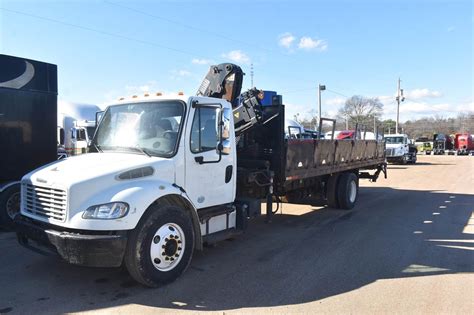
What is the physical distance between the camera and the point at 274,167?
705 cm

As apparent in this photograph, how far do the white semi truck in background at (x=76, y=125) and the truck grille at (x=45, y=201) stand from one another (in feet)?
35.8

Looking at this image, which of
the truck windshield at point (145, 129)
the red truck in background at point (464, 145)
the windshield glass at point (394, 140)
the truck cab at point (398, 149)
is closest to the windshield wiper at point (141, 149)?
the truck windshield at point (145, 129)

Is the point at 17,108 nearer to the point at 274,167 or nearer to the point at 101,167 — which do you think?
the point at 101,167

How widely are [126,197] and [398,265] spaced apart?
12.7 ft

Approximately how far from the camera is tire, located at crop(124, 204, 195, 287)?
4340 mm

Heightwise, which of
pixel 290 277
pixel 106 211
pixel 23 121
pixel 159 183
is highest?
pixel 23 121

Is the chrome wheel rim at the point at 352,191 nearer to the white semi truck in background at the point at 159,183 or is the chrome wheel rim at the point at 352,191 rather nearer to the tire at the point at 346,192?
the tire at the point at 346,192

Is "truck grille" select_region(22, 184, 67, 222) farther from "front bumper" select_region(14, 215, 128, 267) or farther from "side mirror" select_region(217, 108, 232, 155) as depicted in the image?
"side mirror" select_region(217, 108, 232, 155)

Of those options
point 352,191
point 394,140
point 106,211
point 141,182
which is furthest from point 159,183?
point 394,140

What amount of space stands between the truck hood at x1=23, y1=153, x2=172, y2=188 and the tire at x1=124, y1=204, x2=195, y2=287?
1.88 feet

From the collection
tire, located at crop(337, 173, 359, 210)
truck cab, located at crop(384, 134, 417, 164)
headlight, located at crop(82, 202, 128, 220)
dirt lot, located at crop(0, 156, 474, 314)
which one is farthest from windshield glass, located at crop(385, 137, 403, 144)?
headlight, located at crop(82, 202, 128, 220)

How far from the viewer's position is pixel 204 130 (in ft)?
17.3

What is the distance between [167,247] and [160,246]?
110 mm

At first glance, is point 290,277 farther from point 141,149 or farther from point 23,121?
point 23,121
